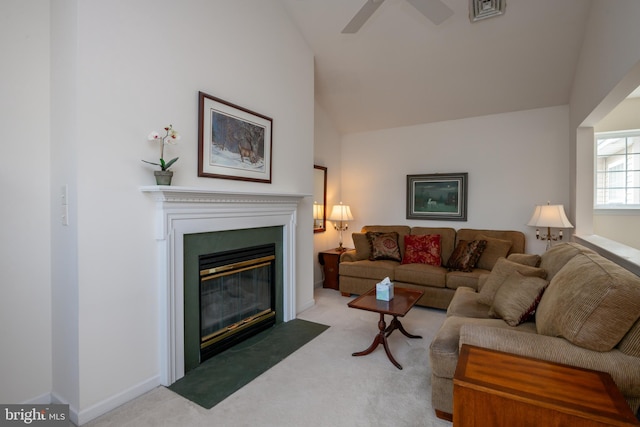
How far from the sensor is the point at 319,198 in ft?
15.8

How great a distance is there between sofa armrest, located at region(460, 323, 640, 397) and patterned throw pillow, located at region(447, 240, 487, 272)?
2256 millimetres

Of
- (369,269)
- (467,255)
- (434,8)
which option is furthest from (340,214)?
(434,8)

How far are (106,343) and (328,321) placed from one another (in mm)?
2068

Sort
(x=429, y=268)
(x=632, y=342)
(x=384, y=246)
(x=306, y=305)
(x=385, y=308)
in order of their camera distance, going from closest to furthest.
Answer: (x=632, y=342) → (x=385, y=308) → (x=306, y=305) → (x=429, y=268) → (x=384, y=246)

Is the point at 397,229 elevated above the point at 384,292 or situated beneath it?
elevated above

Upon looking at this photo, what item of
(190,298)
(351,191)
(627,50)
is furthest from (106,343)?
(351,191)

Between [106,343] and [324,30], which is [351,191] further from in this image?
[106,343]

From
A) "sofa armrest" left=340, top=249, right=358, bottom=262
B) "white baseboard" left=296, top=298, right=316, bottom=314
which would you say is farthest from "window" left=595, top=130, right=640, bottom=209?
"white baseboard" left=296, top=298, right=316, bottom=314

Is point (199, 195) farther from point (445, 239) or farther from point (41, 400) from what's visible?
point (445, 239)

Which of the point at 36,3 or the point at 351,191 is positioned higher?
the point at 36,3

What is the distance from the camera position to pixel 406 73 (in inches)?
153

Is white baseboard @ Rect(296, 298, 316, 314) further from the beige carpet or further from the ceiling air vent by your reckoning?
the ceiling air vent

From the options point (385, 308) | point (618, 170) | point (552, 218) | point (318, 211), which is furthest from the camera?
point (318, 211)

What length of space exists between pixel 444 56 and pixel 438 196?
1916mm
